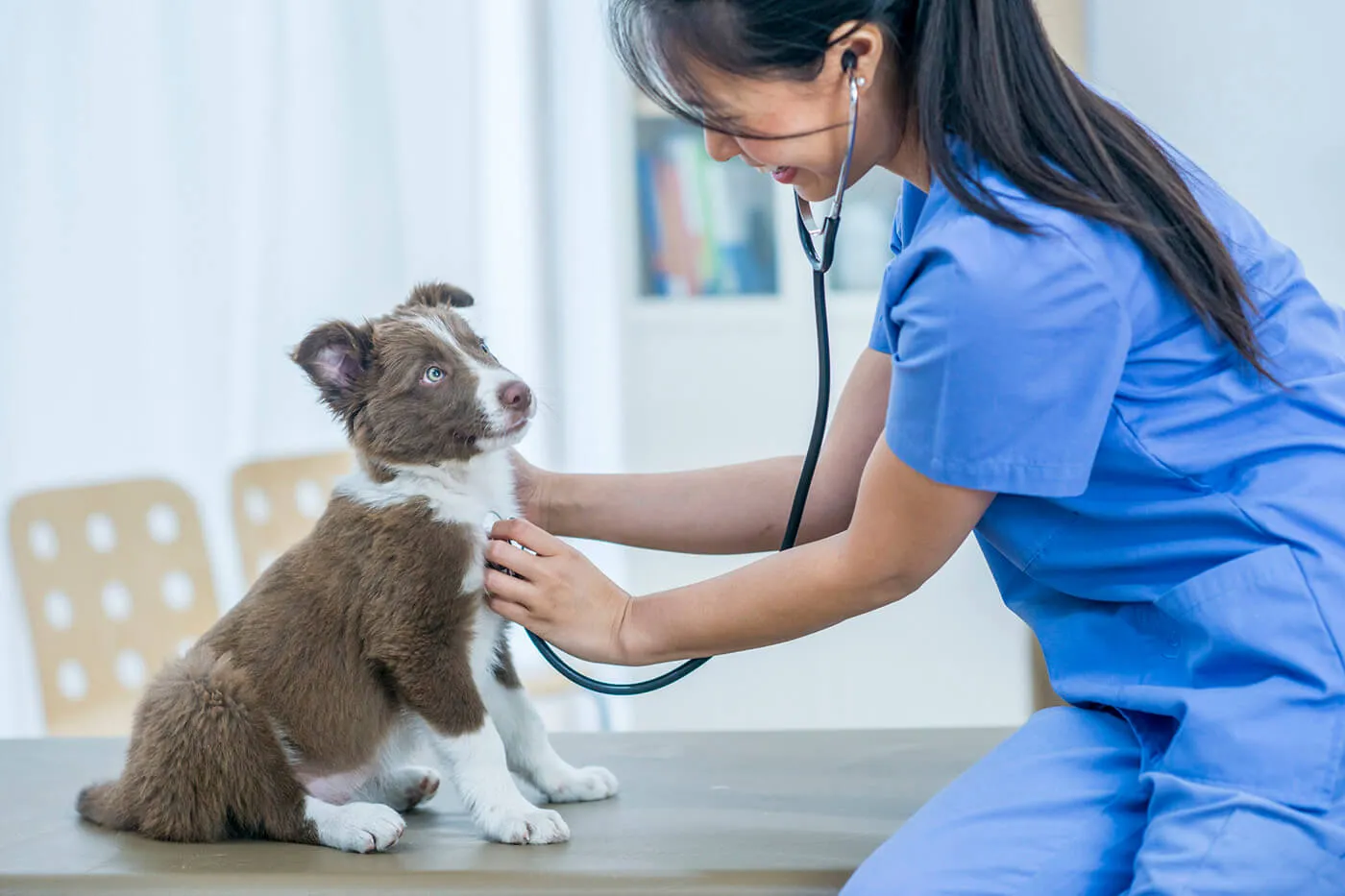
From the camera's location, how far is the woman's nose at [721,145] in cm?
109

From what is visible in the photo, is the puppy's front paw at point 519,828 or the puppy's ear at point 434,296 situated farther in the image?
the puppy's ear at point 434,296

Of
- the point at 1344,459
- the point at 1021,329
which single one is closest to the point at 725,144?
the point at 1021,329

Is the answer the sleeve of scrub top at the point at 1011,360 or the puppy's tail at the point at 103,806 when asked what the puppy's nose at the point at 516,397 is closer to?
the sleeve of scrub top at the point at 1011,360

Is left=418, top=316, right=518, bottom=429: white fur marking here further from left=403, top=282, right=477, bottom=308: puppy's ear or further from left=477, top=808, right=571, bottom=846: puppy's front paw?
left=477, top=808, right=571, bottom=846: puppy's front paw

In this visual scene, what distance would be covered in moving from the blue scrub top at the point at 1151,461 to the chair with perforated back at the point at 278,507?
1.53 metres

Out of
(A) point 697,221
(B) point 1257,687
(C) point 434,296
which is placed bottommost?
(B) point 1257,687

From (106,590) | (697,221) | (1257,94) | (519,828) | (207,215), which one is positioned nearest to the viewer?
(519,828)

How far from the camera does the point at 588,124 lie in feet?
9.34

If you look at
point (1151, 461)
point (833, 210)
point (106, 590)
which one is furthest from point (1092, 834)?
point (106, 590)

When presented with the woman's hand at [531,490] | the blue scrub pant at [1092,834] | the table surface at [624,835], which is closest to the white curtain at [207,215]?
the table surface at [624,835]

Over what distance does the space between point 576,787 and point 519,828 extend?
17cm

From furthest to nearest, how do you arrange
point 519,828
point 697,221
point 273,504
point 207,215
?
point 697,221 < point 207,215 < point 273,504 < point 519,828

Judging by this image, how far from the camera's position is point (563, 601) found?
120cm

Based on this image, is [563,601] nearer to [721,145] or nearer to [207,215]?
[721,145]
